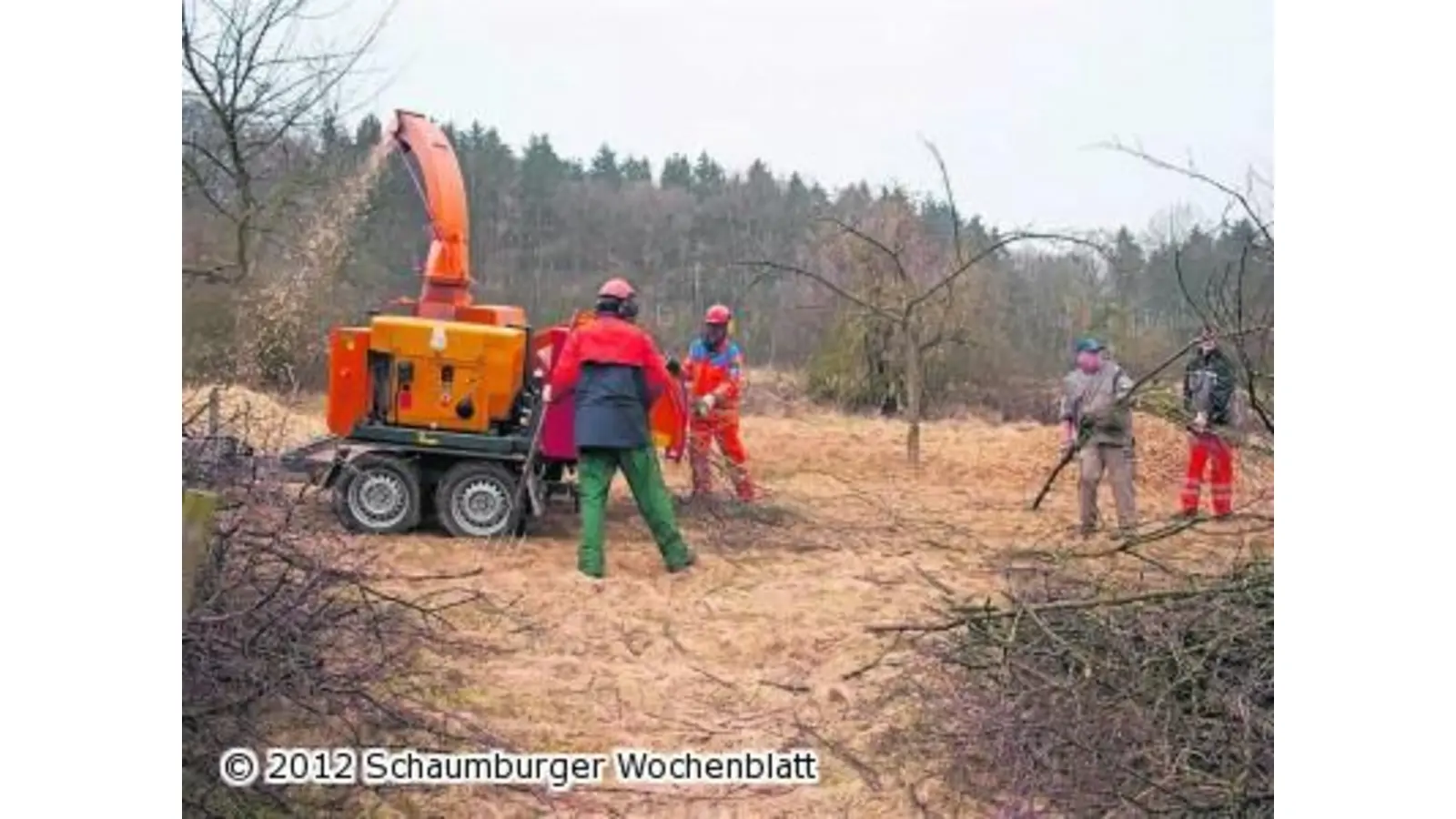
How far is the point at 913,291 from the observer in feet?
36.0

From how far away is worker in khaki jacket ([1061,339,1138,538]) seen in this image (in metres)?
8.05

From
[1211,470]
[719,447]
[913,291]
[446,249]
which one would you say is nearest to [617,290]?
[446,249]

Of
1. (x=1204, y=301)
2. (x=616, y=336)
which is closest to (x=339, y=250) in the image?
(x=616, y=336)

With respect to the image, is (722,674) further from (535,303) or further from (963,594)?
(535,303)

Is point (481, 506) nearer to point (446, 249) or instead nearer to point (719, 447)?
point (446, 249)

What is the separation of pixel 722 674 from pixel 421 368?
2.57m

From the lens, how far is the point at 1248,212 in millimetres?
4238

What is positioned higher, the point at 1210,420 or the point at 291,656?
the point at 1210,420

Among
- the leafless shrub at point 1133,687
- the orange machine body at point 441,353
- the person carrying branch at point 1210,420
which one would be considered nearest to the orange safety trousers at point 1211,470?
the person carrying branch at point 1210,420

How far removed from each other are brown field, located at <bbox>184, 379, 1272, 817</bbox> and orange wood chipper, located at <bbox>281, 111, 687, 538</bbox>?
0.20 m

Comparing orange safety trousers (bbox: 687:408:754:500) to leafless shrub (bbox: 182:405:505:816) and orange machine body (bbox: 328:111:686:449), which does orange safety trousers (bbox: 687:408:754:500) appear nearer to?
orange machine body (bbox: 328:111:686:449)

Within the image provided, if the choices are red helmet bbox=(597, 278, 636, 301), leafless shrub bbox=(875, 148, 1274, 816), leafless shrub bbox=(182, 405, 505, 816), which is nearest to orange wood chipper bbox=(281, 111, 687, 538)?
red helmet bbox=(597, 278, 636, 301)

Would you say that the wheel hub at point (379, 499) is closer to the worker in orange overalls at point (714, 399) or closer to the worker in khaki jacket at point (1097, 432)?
the worker in orange overalls at point (714, 399)

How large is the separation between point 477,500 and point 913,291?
4.72 meters
